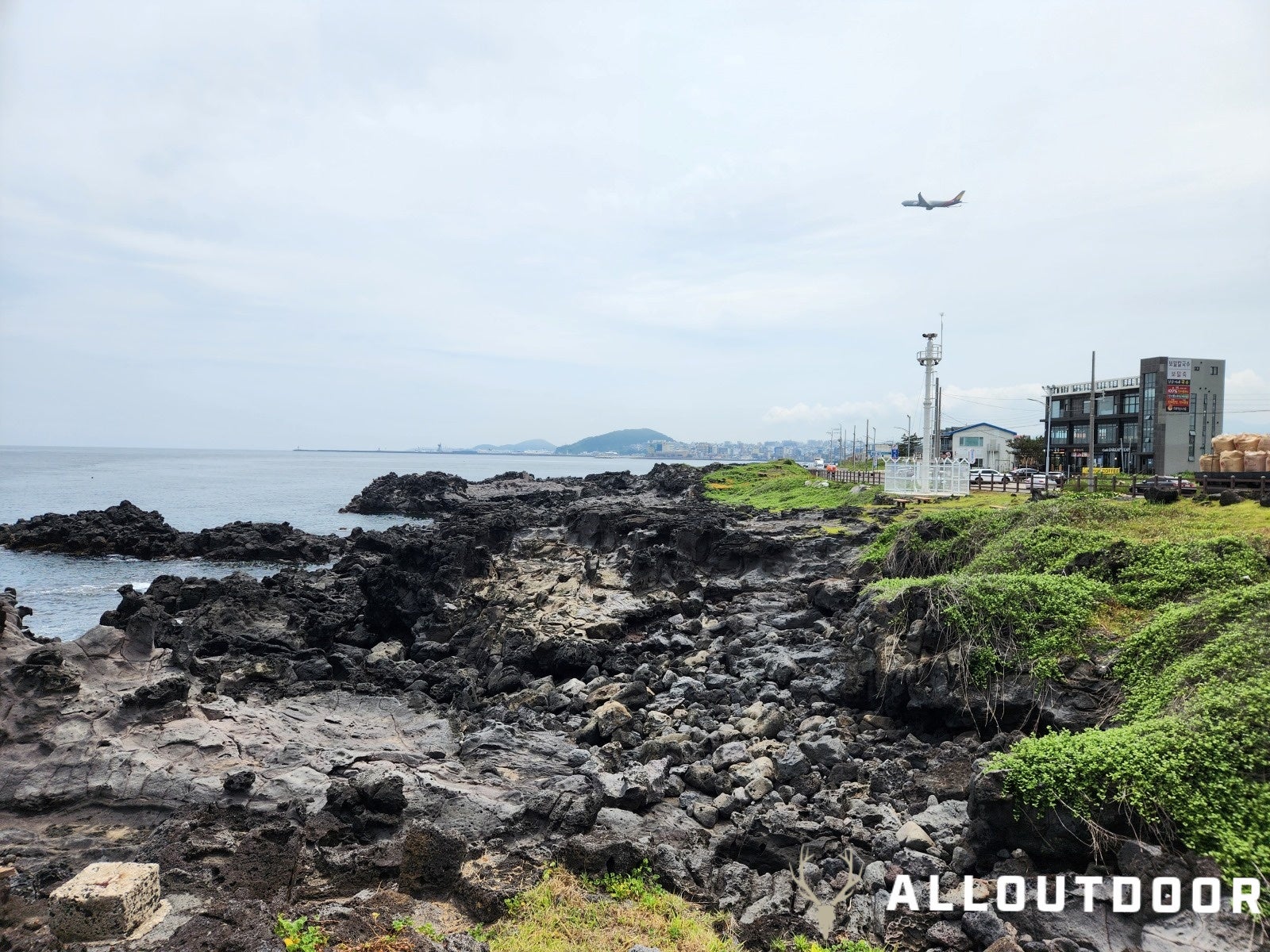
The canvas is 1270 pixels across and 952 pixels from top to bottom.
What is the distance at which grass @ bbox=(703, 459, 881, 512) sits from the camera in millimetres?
35656

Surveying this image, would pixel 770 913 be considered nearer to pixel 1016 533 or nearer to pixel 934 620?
pixel 934 620

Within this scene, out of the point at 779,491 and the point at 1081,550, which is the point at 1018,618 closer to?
the point at 1081,550

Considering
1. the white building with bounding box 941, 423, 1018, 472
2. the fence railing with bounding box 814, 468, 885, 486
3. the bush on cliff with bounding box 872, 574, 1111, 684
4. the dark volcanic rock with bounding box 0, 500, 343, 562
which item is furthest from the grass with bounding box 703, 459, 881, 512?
the white building with bounding box 941, 423, 1018, 472

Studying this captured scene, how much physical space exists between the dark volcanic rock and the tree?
7313 cm

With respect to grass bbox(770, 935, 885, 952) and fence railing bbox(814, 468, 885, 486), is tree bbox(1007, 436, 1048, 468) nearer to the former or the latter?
fence railing bbox(814, 468, 885, 486)

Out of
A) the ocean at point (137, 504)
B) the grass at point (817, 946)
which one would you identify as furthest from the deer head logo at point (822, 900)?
the ocean at point (137, 504)

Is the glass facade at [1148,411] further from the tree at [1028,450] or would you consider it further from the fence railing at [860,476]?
the fence railing at [860,476]

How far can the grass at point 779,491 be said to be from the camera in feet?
117

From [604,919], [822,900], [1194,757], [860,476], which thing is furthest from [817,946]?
[860,476]

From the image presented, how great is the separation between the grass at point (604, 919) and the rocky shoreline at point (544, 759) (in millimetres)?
280

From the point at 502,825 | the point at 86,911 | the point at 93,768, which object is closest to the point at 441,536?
the point at 93,768

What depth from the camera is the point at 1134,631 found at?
12.1 meters

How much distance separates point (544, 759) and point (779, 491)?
36.0 meters

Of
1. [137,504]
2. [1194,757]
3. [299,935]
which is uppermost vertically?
[1194,757]
